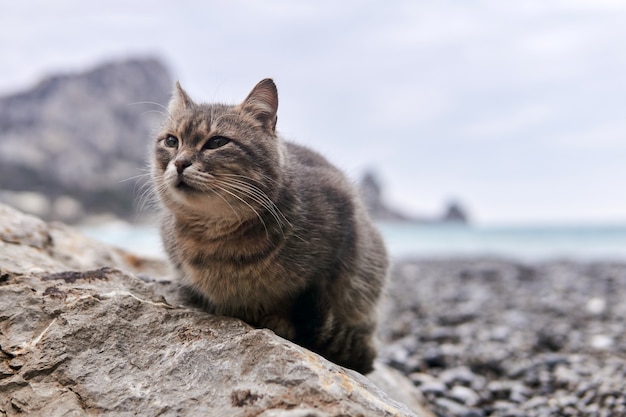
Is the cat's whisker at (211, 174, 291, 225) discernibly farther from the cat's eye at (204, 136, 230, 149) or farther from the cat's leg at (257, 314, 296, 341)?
the cat's leg at (257, 314, 296, 341)

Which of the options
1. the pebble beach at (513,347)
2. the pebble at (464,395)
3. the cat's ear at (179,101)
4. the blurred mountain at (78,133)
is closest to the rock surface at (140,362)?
the cat's ear at (179,101)

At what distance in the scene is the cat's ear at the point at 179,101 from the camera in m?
3.28

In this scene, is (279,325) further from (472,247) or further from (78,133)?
(78,133)

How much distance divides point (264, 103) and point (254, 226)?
2.56 feet

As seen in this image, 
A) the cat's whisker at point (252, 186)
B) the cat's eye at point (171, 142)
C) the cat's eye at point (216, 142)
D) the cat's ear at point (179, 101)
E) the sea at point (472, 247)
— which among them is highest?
the cat's ear at point (179, 101)

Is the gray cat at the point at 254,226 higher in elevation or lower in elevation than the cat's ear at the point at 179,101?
lower

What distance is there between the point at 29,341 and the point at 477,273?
11699mm

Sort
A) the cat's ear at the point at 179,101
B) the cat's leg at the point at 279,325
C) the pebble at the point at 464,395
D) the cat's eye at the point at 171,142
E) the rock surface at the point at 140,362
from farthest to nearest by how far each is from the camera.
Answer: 1. the pebble at the point at 464,395
2. the cat's ear at the point at 179,101
3. the cat's eye at the point at 171,142
4. the cat's leg at the point at 279,325
5. the rock surface at the point at 140,362

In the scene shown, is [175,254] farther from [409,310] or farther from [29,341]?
[409,310]

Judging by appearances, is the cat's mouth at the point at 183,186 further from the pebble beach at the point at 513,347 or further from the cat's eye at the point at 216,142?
the pebble beach at the point at 513,347

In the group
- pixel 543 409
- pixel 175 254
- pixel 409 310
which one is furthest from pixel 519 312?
pixel 175 254

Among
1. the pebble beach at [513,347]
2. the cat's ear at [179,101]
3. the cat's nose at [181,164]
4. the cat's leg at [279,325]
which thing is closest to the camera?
the cat's nose at [181,164]

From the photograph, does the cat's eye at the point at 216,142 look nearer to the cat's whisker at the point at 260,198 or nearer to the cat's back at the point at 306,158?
the cat's whisker at the point at 260,198

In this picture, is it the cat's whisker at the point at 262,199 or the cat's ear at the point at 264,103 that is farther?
the cat's ear at the point at 264,103
